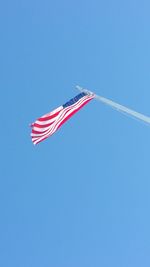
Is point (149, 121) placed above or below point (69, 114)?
below

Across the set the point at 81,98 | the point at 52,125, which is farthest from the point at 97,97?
the point at 52,125

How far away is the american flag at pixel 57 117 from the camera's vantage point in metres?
20.8

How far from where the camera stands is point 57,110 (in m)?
21.0

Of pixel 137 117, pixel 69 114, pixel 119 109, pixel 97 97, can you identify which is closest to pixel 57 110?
pixel 69 114

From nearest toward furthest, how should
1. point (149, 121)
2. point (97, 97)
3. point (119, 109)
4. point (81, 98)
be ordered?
point (149, 121), point (119, 109), point (97, 97), point (81, 98)

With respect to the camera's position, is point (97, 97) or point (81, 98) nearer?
point (97, 97)

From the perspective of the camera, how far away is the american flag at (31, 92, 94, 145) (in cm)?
2084

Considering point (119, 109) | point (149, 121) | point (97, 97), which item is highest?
point (97, 97)

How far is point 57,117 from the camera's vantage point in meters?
20.9

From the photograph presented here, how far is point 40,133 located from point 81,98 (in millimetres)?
2955

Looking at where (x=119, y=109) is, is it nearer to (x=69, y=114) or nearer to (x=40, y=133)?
(x=69, y=114)

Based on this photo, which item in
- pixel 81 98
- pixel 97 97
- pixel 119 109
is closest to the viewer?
pixel 119 109

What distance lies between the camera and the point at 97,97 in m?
19.2

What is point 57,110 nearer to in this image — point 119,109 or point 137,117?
point 119,109
